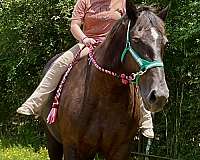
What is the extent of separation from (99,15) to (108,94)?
0.88 meters

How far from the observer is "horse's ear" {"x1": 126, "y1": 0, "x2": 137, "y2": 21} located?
4.30m

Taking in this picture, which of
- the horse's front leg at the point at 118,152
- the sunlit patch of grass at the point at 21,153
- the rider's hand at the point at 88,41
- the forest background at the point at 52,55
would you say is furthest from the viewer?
the sunlit patch of grass at the point at 21,153

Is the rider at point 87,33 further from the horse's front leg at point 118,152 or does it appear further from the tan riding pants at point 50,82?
the horse's front leg at point 118,152

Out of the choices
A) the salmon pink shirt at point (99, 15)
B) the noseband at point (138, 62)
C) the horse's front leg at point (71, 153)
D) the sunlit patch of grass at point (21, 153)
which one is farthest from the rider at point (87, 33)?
the sunlit patch of grass at point (21, 153)

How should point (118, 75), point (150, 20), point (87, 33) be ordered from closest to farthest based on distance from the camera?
point (150, 20)
point (118, 75)
point (87, 33)

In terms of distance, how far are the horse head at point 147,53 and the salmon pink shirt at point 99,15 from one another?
0.87m

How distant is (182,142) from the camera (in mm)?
8297

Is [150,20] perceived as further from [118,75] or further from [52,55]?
[52,55]

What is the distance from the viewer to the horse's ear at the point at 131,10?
14.1 feet

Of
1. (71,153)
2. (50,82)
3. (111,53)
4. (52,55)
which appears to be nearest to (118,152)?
(71,153)

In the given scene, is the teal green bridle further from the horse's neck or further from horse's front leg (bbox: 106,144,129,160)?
horse's front leg (bbox: 106,144,129,160)

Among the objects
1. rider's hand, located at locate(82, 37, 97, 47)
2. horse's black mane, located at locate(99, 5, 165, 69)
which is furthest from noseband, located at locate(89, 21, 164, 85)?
rider's hand, located at locate(82, 37, 97, 47)

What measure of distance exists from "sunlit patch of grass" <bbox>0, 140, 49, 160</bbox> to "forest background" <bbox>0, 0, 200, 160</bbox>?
42 cm

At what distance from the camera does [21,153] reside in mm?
8836
